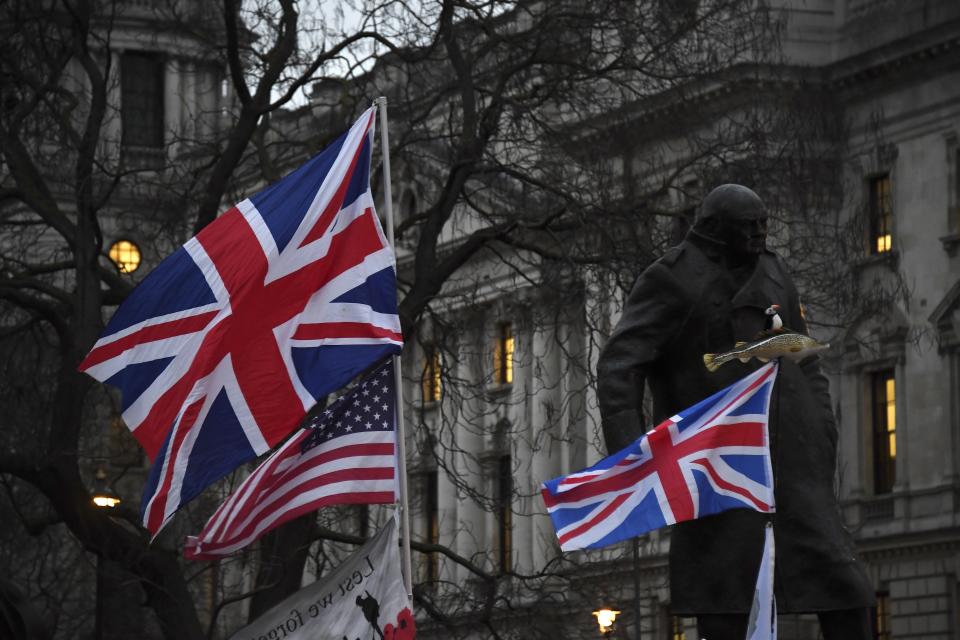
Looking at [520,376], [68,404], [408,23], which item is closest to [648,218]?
[408,23]

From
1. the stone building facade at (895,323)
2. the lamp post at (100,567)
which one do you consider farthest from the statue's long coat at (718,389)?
the stone building facade at (895,323)

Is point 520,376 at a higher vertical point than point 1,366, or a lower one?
higher

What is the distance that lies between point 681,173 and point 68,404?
740 cm

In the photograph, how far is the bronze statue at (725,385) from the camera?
10422 mm

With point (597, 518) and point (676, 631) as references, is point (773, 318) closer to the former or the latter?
point (597, 518)

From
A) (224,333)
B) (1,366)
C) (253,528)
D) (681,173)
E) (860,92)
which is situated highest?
(860,92)

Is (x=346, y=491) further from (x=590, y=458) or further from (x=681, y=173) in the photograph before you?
(x=590, y=458)

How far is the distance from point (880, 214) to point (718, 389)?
151ft

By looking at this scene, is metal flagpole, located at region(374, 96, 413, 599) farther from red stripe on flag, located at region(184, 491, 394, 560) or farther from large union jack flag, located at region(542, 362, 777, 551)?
large union jack flag, located at region(542, 362, 777, 551)

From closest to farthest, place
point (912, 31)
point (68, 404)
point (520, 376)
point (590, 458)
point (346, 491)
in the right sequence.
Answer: point (346, 491) → point (68, 404) → point (912, 31) → point (590, 458) → point (520, 376)

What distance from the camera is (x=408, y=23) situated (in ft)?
97.9

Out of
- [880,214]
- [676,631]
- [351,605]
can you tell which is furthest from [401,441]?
[880,214]

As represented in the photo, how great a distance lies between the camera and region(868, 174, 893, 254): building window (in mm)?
56031

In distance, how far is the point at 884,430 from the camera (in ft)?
186
